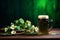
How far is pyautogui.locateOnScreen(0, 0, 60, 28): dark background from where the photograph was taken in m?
2.04

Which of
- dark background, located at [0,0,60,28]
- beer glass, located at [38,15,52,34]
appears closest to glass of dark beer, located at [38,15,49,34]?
beer glass, located at [38,15,52,34]

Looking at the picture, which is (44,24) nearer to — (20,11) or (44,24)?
(44,24)

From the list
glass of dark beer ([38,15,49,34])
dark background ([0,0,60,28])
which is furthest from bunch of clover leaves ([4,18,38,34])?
dark background ([0,0,60,28])

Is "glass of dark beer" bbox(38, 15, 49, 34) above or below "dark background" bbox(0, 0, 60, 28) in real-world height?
below

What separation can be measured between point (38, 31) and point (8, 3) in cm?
56

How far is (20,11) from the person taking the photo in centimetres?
205

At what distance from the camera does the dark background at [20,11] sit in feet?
6.68

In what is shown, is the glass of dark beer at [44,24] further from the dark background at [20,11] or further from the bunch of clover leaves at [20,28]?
the dark background at [20,11]

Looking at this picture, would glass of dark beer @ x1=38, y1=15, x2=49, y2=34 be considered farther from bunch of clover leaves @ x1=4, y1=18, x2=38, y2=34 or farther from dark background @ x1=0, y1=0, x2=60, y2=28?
dark background @ x1=0, y1=0, x2=60, y2=28

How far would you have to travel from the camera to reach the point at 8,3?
6.72 ft

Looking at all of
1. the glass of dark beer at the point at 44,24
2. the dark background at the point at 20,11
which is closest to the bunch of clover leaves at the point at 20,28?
the glass of dark beer at the point at 44,24

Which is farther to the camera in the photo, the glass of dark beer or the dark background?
the dark background

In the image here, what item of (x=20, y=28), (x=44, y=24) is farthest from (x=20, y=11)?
(x=44, y=24)

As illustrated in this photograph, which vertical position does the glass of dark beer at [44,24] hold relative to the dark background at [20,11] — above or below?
below
